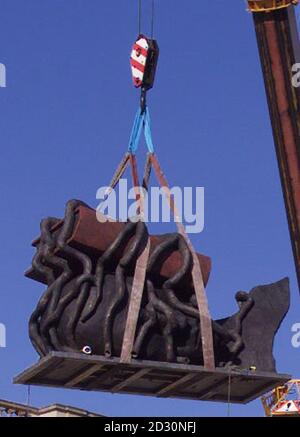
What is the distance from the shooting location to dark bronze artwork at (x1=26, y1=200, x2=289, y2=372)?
2116 centimetres

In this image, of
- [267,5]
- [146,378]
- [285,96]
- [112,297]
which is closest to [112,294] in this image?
[112,297]

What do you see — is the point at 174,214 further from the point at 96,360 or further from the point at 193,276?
the point at 96,360

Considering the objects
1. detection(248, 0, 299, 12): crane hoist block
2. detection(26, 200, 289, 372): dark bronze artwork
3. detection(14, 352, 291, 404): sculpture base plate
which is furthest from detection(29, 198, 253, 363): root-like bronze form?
detection(248, 0, 299, 12): crane hoist block

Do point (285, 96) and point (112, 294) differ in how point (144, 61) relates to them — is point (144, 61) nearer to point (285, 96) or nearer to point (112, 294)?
point (285, 96)

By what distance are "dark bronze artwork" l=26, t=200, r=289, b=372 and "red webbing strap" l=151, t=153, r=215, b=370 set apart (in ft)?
0.44

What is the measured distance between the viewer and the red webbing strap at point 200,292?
2167 centimetres

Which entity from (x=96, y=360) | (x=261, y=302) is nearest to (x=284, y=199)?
(x=261, y=302)

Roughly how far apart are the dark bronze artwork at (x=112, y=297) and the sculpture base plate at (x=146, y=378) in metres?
0.29

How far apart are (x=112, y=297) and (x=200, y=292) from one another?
5.23 ft

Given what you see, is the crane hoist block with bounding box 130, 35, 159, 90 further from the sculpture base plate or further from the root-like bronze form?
the sculpture base plate

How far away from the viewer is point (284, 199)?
2489 centimetres

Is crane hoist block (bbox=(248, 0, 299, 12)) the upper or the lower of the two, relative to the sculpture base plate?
upper

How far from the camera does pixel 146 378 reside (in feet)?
70.0
